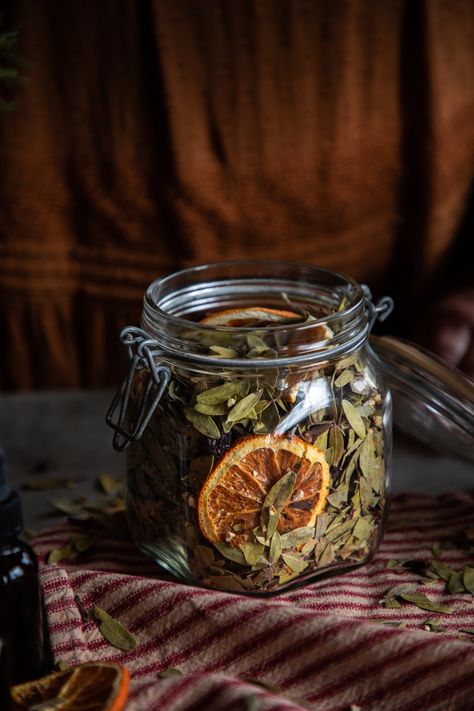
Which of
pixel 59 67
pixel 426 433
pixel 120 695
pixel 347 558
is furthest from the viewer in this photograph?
pixel 59 67

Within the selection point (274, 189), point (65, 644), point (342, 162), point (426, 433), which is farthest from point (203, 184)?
point (65, 644)

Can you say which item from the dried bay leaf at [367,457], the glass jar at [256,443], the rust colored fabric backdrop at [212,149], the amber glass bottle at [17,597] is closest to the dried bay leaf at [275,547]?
the glass jar at [256,443]

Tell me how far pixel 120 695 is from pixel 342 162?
3.27ft

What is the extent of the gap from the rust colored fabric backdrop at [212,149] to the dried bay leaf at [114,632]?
2.48 ft

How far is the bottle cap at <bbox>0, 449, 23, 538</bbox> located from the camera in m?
0.68

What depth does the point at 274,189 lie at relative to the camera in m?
1.46

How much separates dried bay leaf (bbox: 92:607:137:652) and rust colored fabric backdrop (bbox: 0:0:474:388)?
0.75 m

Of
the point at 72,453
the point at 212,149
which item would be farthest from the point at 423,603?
the point at 212,149

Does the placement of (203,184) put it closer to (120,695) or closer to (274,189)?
(274,189)

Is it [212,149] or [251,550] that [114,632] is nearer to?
[251,550]

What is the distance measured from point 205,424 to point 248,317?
0.49ft

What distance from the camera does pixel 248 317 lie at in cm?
89

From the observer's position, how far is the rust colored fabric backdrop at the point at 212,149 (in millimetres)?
1373

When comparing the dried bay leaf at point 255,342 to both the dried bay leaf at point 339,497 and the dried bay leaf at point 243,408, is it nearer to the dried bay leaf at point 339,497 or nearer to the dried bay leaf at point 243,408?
the dried bay leaf at point 243,408
